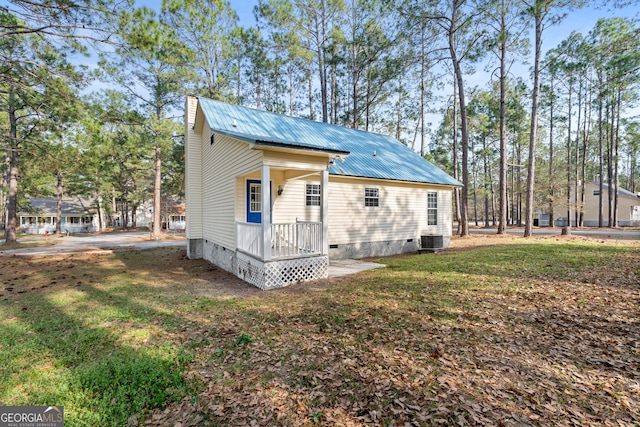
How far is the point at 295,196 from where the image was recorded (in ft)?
34.6

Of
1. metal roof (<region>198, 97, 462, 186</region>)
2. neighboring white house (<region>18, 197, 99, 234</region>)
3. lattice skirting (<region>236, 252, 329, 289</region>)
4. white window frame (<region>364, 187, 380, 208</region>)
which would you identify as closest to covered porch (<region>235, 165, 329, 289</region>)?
lattice skirting (<region>236, 252, 329, 289</region>)

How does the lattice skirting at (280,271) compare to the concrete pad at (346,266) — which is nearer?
the lattice skirting at (280,271)

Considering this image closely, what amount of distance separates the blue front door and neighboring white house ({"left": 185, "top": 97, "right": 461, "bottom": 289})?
3 cm

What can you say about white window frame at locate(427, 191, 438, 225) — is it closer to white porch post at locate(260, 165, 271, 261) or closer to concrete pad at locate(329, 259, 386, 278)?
concrete pad at locate(329, 259, 386, 278)

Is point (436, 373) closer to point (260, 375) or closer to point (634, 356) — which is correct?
point (260, 375)

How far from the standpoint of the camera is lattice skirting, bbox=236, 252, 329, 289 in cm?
730

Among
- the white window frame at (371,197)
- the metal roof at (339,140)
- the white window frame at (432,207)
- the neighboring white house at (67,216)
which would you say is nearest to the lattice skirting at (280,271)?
the metal roof at (339,140)

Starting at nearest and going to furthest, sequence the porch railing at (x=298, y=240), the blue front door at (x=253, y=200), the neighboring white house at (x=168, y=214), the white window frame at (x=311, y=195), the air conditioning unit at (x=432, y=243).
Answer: the porch railing at (x=298, y=240)
the blue front door at (x=253, y=200)
the white window frame at (x=311, y=195)
the air conditioning unit at (x=432, y=243)
the neighboring white house at (x=168, y=214)

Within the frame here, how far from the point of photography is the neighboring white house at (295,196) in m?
7.61

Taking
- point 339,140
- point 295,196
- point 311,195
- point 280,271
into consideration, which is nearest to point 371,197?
point 311,195

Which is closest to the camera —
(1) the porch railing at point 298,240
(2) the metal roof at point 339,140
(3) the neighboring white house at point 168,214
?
(1) the porch railing at point 298,240

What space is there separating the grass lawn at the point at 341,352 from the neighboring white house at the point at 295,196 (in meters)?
1.43

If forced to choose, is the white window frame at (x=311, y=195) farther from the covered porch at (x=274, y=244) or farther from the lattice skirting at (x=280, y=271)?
the lattice skirting at (x=280, y=271)

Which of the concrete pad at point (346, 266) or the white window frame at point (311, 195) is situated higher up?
the white window frame at point (311, 195)
